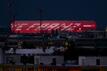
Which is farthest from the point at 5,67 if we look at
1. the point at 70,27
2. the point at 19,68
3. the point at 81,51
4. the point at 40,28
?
the point at 70,27

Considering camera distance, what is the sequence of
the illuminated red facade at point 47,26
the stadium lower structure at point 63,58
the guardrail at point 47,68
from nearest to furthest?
1. the guardrail at point 47,68
2. the stadium lower structure at point 63,58
3. the illuminated red facade at point 47,26

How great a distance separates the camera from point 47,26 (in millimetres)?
22531

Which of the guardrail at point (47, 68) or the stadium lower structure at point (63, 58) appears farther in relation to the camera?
the stadium lower structure at point (63, 58)

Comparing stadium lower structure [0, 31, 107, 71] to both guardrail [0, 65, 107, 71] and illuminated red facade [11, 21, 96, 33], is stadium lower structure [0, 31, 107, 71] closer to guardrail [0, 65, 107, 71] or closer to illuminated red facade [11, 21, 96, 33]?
guardrail [0, 65, 107, 71]

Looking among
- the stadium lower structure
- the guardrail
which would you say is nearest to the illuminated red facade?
the stadium lower structure

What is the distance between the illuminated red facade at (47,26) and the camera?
22.6 m

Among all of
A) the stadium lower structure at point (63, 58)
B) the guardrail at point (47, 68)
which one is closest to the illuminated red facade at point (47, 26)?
the stadium lower structure at point (63, 58)

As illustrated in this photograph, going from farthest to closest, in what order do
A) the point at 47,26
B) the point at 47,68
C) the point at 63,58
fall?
1. the point at 47,26
2. the point at 63,58
3. the point at 47,68

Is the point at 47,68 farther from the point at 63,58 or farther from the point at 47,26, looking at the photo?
the point at 47,26

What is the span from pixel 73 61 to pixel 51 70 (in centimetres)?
157

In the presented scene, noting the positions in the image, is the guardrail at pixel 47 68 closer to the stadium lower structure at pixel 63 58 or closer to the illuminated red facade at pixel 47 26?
the stadium lower structure at pixel 63 58

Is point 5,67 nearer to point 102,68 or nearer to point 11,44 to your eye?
point 102,68

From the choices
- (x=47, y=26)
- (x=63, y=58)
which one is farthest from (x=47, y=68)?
(x=47, y=26)

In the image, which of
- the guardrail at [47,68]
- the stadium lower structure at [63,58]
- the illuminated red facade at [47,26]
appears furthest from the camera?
the illuminated red facade at [47,26]
